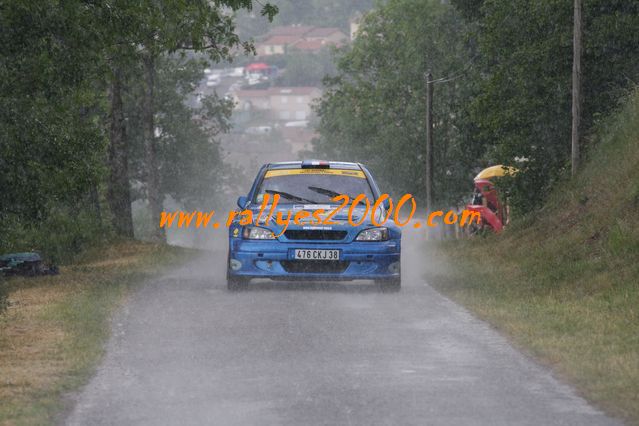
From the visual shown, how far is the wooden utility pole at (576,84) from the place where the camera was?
2822 cm

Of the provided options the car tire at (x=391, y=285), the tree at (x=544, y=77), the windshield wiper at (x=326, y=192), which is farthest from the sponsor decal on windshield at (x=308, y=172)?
the tree at (x=544, y=77)

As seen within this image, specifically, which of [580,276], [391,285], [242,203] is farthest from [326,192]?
[580,276]

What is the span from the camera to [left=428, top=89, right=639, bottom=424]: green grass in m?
11.2

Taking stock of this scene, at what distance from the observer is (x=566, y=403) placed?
30.8ft

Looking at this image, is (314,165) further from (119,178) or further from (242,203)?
(119,178)

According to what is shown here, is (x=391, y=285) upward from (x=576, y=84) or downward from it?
downward

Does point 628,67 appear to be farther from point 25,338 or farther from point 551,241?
point 25,338

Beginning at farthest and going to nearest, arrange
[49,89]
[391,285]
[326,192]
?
[326,192] < [49,89] < [391,285]

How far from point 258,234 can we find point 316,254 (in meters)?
0.77

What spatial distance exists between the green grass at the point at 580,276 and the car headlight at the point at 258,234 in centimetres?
243

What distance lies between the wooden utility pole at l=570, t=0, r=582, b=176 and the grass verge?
32.1 feet

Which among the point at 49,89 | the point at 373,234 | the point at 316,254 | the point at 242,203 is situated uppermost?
the point at 49,89

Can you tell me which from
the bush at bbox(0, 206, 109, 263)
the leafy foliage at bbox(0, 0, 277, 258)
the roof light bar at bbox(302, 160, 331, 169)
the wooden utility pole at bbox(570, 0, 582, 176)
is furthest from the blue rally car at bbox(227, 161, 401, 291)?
the bush at bbox(0, 206, 109, 263)

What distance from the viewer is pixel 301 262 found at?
1733 centimetres
